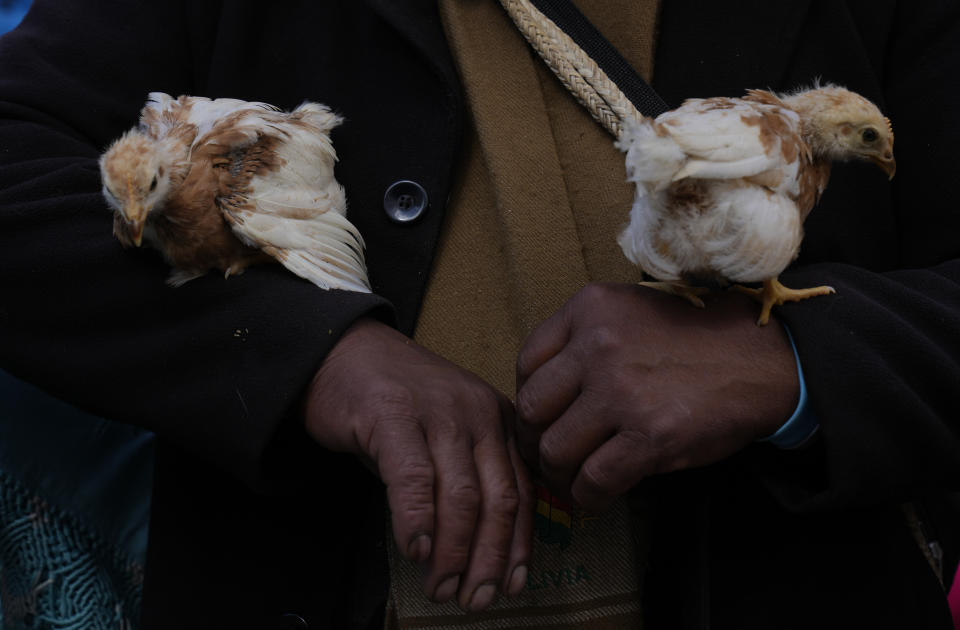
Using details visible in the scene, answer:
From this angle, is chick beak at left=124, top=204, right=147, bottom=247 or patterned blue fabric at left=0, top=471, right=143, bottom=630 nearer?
chick beak at left=124, top=204, right=147, bottom=247

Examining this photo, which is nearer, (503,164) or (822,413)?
(822,413)

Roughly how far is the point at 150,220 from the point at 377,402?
23.7 inches

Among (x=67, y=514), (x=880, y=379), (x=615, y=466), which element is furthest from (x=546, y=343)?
(x=67, y=514)

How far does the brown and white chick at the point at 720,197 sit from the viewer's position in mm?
1202

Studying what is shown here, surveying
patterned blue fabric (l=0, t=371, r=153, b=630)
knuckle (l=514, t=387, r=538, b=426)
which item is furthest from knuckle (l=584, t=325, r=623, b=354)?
patterned blue fabric (l=0, t=371, r=153, b=630)

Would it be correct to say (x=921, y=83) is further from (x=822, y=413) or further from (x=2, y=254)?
(x=2, y=254)

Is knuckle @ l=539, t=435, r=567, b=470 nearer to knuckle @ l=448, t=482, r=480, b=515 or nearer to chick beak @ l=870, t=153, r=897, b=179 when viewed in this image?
knuckle @ l=448, t=482, r=480, b=515

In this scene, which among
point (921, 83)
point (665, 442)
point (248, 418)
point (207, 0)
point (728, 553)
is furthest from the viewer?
point (207, 0)

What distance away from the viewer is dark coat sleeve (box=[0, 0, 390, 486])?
50.9 inches

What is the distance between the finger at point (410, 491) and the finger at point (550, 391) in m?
0.18

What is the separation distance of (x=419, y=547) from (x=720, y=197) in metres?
0.71

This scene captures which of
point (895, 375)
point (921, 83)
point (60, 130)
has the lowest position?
point (895, 375)

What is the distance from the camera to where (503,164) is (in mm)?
1577

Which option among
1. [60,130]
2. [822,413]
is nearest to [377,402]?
[822,413]
